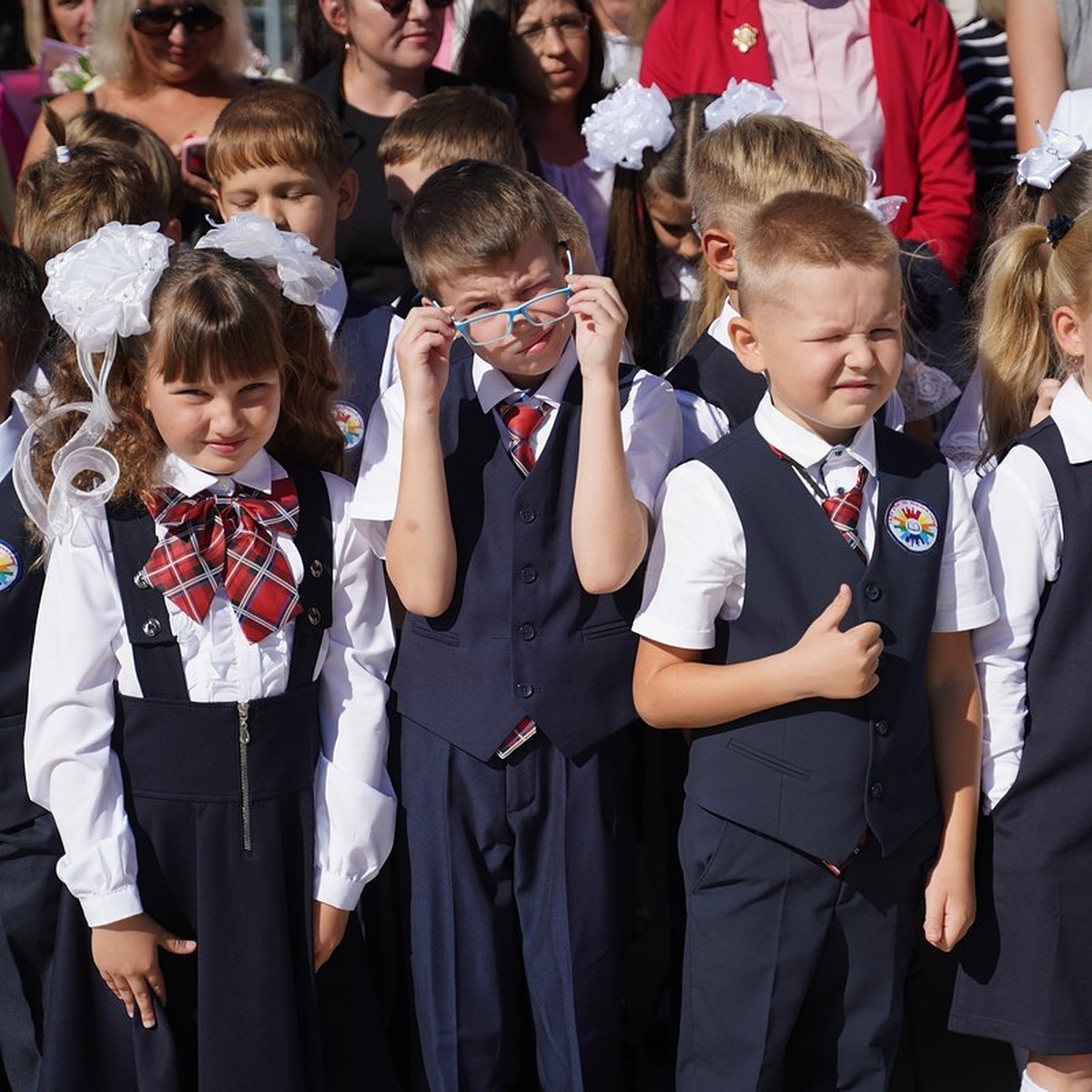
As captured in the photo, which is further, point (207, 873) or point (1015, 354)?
point (1015, 354)

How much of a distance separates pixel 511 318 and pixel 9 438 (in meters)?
0.95

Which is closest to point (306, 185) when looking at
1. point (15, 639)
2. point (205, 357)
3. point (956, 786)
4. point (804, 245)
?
point (205, 357)

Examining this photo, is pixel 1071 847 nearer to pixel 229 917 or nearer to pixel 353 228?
pixel 229 917

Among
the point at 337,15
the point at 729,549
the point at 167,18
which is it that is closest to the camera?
the point at 729,549

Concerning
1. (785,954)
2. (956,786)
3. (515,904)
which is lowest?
(515,904)

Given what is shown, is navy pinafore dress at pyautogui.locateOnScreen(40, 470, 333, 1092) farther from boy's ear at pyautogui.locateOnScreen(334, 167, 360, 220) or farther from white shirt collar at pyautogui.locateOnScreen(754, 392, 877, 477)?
boy's ear at pyautogui.locateOnScreen(334, 167, 360, 220)

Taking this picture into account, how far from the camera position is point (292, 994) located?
8.71 feet

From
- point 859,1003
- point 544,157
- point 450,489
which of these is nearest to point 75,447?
point 450,489

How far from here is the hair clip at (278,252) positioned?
2.73 m

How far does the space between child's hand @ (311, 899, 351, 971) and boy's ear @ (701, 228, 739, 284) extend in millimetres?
1473

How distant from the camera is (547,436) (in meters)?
2.76

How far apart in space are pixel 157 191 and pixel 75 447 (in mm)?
1293

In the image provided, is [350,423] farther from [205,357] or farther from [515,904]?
[515,904]

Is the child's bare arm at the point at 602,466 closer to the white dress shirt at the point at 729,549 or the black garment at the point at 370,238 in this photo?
the white dress shirt at the point at 729,549
